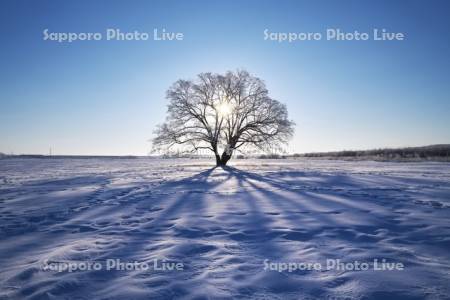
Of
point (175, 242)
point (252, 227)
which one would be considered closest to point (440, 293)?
point (252, 227)

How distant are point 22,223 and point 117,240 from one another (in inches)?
99.8

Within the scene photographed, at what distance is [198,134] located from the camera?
25.4 metres

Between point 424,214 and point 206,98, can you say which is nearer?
point 424,214

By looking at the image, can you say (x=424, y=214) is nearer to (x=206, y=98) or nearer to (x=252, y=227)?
(x=252, y=227)

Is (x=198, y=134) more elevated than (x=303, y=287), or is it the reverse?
(x=198, y=134)

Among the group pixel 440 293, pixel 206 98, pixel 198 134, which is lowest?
pixel 440 293

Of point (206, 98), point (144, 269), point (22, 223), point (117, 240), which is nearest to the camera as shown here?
point (144, 269)

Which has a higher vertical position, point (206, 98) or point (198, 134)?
point (206, 98)

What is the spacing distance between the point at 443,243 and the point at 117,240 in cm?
465

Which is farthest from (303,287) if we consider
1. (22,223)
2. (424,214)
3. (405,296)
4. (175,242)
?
(22,223)

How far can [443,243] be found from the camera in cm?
392

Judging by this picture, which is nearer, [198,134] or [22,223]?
[22,223]

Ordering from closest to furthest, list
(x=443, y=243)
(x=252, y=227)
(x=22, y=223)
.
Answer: (x=443, y=243), (x=252, y=227), (x=22, y=223)

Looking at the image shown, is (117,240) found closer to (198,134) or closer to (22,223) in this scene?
(22,223)
